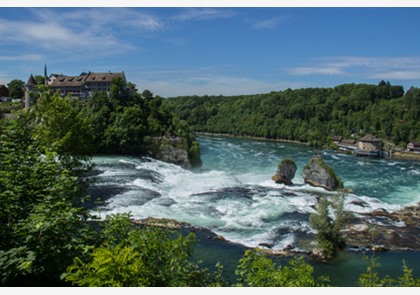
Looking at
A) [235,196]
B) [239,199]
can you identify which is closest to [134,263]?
[239,199]

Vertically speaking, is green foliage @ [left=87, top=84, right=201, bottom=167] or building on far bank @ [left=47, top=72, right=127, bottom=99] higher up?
building on far bank @ [left=47, top=72, right=127, bottom=99]

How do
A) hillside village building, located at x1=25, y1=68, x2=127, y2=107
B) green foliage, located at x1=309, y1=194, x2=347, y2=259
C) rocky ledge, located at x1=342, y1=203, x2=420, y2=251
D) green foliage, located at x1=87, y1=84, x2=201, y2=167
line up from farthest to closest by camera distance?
1. hillside village building, located at x1=25, y1=68, x2=127, y2=107
2. green foliage, located at x1=87, y1=84, x2=201, y2=167
3. rocky ledge, located at x1=342, y1=203, x2=420, y2=251
4. green foliage, located at x1=309, y1=194, x2=347, y2=259

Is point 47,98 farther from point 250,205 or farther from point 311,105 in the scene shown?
point 311,105

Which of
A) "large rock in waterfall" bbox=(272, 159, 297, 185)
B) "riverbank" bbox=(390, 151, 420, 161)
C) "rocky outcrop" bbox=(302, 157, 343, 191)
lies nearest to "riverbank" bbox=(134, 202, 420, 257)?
"rocky outcrop" bbox=(302, 157, 343, 191)

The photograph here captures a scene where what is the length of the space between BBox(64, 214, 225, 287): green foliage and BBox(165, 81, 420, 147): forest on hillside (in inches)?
2621

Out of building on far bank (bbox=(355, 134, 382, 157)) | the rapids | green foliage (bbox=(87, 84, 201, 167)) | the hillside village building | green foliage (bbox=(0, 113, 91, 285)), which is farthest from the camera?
building on far bank (bbox=(355, 134, 382, 157))

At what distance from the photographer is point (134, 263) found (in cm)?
586

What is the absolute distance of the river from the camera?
20373 millimetres

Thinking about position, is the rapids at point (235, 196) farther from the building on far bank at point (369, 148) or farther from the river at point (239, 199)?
the building on far bank at point (369, 148)

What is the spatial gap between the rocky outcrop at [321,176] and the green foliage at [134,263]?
27825mm

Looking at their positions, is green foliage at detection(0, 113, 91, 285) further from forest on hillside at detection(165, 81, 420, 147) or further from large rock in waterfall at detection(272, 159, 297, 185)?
forest on hillside at detection(165, 81, 420, 147)

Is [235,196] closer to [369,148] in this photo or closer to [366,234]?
[366,234]

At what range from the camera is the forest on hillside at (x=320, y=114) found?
8624 centimetres

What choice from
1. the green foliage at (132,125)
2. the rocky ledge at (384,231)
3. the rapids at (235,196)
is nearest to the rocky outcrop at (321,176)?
the rapids at (235,196)
